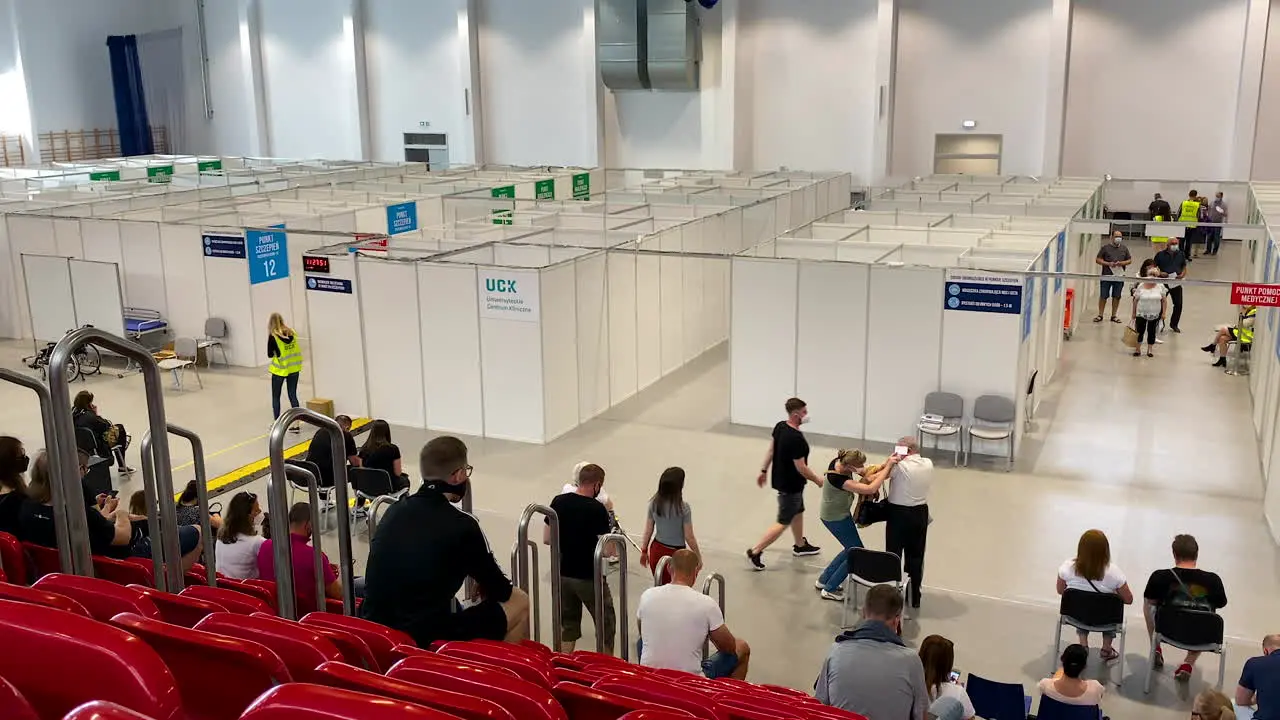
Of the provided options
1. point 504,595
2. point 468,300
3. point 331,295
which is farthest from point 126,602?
point 331,295

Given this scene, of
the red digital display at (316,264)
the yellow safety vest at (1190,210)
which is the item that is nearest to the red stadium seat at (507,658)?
the red digital display at (316,264)

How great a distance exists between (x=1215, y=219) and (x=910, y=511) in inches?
768

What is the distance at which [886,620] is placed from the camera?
4.82m

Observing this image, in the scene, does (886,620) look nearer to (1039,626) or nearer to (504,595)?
(504,595)

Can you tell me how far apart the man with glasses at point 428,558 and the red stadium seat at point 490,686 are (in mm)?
1219

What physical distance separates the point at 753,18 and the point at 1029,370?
59.9 feet

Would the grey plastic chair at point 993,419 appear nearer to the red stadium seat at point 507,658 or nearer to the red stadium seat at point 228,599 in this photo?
the red stadium seat at point 507,658

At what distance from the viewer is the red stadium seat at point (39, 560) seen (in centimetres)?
463

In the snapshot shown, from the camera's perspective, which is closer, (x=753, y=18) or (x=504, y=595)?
(x=504, y=595)

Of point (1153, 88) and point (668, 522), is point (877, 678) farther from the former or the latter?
point (1153, 88)

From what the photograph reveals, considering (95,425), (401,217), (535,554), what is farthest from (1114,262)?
(95,425)

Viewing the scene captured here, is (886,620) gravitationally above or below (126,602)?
below

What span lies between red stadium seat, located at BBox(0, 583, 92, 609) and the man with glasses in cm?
129

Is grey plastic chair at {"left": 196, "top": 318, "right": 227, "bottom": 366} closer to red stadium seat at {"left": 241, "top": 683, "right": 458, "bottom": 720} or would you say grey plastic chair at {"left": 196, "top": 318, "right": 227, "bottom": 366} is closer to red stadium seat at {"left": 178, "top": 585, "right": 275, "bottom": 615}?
red stadium seat at {"left": 178, "top": 585, "right": 275, "bottom": 615}
